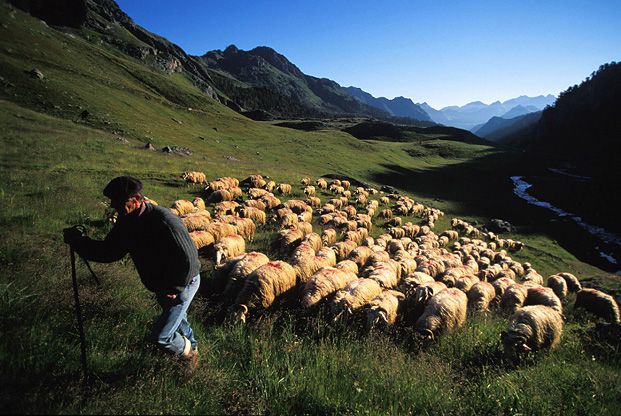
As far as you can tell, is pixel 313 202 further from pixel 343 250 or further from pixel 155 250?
pixel 155 250

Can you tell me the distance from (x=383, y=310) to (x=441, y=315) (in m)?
1.73

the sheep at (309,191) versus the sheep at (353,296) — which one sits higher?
the sheep at (353,296)

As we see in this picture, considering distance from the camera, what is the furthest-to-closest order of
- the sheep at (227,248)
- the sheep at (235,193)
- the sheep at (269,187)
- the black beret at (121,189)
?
the sheep at (269,187) < the sheep at (235,193) < the sheep at (227,248) < the black beret at (121,189)

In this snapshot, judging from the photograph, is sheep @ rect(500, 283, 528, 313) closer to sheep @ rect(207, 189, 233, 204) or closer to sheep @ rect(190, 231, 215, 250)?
sheep @ rect(190, 231, 215, 250)

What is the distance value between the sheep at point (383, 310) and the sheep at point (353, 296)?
435 mm

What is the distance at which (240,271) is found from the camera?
10.5m

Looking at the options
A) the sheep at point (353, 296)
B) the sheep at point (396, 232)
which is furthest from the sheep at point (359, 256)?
the sheep at point (396, 232)

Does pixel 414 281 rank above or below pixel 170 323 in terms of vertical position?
below

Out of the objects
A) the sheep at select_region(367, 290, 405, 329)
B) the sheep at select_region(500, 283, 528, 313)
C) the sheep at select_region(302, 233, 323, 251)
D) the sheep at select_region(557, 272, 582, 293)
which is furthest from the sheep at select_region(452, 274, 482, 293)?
the sheep at select_region(557, 272, 582, 293)

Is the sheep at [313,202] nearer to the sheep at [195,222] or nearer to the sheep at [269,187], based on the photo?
the sheep at [269,187]

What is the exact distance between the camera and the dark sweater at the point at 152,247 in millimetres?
5285

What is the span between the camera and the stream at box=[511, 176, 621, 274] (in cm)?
4043

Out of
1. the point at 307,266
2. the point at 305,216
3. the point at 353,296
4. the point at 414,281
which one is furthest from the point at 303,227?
the point at 353,296

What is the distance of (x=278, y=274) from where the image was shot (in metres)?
10.0
